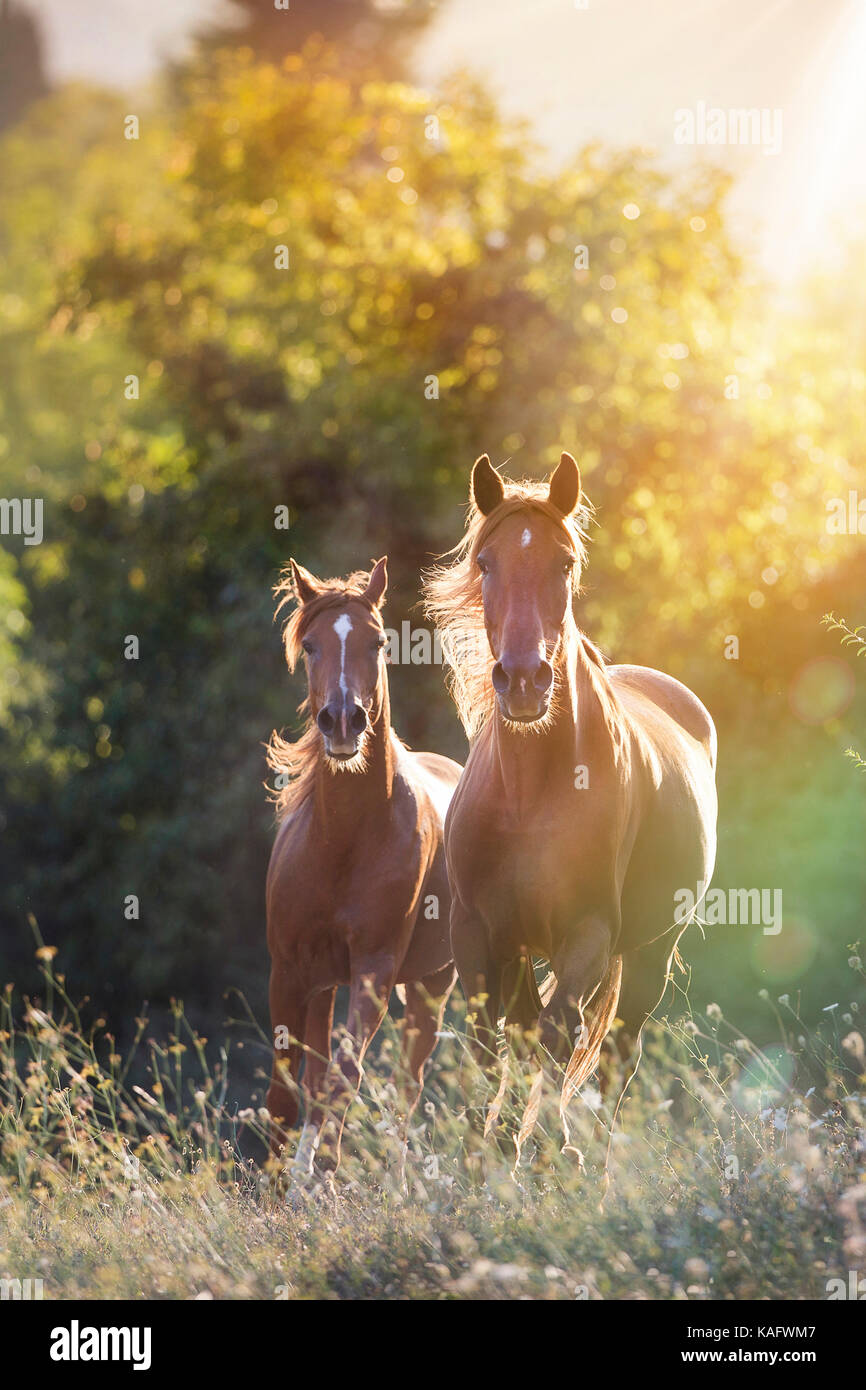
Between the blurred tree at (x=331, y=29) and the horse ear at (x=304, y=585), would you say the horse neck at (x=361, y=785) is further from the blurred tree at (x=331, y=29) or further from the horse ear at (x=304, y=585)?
the blurred tree at (x=331, y=29)

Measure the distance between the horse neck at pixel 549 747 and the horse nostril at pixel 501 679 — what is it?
51 cm

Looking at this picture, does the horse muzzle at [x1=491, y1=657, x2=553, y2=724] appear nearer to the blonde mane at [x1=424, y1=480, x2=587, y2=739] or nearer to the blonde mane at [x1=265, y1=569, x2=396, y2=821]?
the blonde mane at [x1=424, y1=480, x2=587, y2=739]

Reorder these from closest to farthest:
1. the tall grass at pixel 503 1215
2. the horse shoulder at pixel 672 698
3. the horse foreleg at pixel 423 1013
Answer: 1. the tall grass at pixel 503 1215
2. the horse shoulder at pixel 672 698
3. the horse foreleg at pixel 423 1013

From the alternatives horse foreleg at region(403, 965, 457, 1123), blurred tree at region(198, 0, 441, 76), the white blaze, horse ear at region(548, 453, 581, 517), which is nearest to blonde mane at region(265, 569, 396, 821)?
the white blaze

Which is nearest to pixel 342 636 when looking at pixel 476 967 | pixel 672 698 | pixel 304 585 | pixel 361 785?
pixel 304 585

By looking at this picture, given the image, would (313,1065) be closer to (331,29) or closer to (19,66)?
(331,29)

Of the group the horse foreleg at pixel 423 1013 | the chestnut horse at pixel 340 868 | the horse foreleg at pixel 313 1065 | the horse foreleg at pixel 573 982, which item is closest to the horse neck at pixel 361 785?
the chestnut horse at pixel 340 868

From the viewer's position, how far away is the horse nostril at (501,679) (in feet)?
14.0

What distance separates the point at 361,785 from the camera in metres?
5.97

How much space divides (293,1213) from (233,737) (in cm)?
828

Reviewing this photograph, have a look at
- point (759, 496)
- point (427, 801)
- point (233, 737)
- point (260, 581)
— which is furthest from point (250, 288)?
point (427, 801)

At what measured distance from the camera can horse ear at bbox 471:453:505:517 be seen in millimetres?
4906

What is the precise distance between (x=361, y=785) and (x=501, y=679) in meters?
1.81
